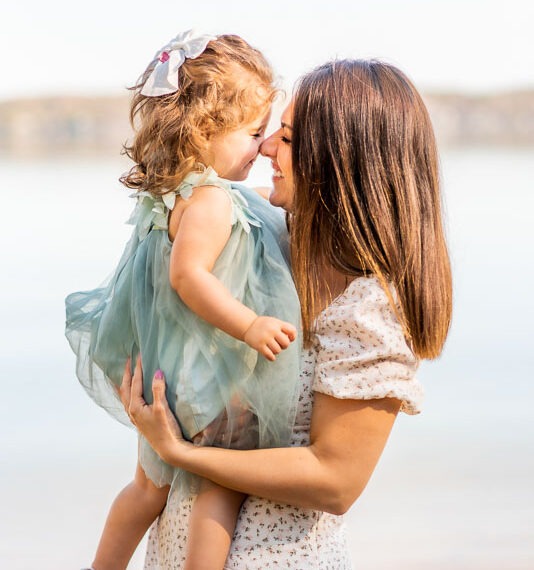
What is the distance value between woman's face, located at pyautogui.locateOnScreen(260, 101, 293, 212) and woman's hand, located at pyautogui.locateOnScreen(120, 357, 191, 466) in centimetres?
33

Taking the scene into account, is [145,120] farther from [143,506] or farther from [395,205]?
[143,506]

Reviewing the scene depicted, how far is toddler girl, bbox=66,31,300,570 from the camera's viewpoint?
1.72 meters

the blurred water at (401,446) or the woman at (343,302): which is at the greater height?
the woman at (343,302)

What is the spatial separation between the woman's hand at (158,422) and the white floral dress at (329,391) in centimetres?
10

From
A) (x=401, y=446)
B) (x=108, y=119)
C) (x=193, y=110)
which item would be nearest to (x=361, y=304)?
Answer: (x=193, y=110)

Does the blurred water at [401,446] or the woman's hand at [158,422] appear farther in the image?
the blurred water at [401,446]

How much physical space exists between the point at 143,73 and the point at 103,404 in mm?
582

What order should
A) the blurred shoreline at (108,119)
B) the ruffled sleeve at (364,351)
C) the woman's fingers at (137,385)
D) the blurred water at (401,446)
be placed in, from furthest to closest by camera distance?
1. the blurred shoreline at (108,119)
2. the blurred water at (401,446)
3. the woman's fingers at (137,385)
4. the ruffled sleeve at (364,351)

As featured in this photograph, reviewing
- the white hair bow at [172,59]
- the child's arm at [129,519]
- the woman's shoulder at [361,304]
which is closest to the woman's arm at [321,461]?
the woman's shoulder at [361,304]

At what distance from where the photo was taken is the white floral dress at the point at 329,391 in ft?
5.46

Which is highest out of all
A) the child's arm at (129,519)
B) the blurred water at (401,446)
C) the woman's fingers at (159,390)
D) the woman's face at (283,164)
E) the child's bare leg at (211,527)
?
the woman's face at (283,164)

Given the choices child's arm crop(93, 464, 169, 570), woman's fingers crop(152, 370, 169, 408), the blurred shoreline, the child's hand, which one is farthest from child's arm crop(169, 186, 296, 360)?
the blurred shoreline

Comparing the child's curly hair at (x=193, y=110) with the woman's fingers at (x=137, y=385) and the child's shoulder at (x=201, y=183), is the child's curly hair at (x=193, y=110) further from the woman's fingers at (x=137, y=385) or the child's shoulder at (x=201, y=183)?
the woman's fingers at (x=137, y=385)

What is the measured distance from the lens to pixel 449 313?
5.86 ft
